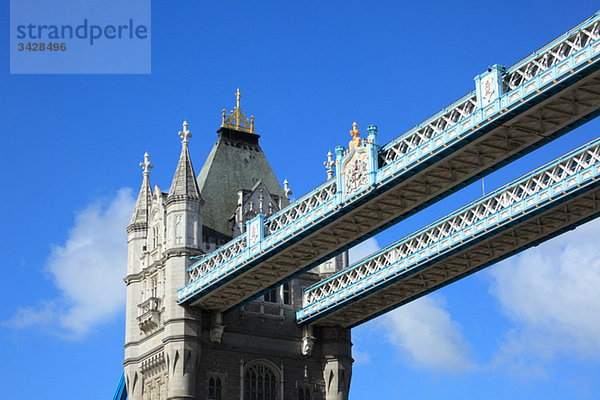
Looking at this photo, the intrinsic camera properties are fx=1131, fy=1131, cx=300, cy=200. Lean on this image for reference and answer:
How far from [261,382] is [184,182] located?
468 inches

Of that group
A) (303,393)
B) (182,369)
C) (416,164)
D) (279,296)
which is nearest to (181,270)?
(182,369)

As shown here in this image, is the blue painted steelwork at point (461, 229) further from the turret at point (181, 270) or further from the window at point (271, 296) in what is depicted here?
the turret at point (181, 270)

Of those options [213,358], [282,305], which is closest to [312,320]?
[282,305]

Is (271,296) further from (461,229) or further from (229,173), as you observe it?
(461,229)

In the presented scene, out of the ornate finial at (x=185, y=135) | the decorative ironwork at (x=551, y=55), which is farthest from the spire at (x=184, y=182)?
the decorative ironwork at (x=551, y=55)

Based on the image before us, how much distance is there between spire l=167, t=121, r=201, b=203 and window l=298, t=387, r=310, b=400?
1220 centimetres

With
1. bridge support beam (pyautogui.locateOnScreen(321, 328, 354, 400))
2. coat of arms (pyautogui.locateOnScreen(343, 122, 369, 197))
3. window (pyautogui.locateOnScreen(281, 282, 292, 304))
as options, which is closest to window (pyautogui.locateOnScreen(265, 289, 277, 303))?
window (pyautogui.locateOnScreen(281, 282, 292, 304))

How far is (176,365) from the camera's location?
194 ft

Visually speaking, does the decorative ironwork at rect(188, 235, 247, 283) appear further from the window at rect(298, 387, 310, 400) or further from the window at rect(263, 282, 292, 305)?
the window at rect(298, 387, 310, 400)

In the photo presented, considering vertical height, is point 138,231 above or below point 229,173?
below

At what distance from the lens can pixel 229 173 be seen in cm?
6819

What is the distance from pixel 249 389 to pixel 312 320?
526 centimetres

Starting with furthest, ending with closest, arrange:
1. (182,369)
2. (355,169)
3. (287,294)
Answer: (287,294), (182,369), (355,169)

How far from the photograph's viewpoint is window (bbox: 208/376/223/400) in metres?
60.7
